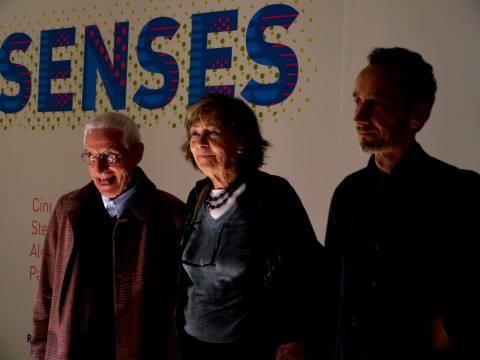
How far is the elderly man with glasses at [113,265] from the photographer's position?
8.03 ft

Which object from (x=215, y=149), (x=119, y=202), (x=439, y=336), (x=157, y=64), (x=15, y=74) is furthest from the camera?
(x=15, y=74)

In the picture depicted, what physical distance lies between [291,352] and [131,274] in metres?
0.77

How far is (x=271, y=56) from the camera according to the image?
3584 millimetres

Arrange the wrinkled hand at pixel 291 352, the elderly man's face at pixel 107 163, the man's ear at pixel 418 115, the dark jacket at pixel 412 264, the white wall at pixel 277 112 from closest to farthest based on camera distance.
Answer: the dark jacket at pixel 412 264 < the man's ear at pixel 418 115 < the wrinkled hand at pixel 291 352 < the elderly man's face at pixel 107 163 < the white wall at pixel 277 112

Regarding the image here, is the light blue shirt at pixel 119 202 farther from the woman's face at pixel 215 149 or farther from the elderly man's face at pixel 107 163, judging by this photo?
the woman's face at pixel 215 149

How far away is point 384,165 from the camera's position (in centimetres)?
187

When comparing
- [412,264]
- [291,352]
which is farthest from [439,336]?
[291,352]

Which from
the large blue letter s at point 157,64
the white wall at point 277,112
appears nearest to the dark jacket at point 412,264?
the white wall at point 277,112

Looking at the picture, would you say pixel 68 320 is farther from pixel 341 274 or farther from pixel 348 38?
pixel 348 38

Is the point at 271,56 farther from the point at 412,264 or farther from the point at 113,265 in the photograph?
the point at 412,264

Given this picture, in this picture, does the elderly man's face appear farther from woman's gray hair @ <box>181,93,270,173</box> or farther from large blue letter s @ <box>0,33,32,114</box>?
large blue letter s @ <box>0,33,32,114</box>

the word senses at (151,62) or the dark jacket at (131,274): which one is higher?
the word senses at (151,62)

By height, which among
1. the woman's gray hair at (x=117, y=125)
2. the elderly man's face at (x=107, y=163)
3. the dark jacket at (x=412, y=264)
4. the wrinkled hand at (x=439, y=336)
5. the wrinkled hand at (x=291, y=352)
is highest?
the woman's gray hair at (x=117, y=125)

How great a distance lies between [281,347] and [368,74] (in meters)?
0.99
